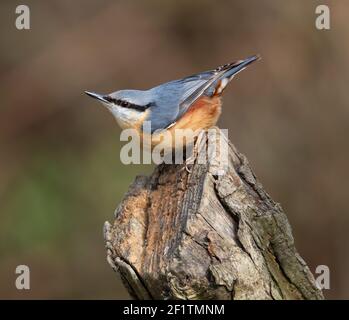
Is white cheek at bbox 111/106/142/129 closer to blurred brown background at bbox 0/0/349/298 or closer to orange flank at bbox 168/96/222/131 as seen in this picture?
orange flank at bbox 168/96/222/131

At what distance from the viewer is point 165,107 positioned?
4.16 meters

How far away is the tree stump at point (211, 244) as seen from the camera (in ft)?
8.91

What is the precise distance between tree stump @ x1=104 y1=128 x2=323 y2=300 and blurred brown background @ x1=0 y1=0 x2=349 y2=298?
345cm

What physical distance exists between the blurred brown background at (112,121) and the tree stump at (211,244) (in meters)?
3.45

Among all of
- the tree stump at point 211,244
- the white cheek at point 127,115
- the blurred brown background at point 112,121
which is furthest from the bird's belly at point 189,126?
the blurred brown background at point 112,121

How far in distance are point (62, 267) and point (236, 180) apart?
13.9 feet

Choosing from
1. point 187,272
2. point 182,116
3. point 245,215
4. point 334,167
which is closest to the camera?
point 187,272

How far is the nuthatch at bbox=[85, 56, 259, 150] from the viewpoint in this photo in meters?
4.09

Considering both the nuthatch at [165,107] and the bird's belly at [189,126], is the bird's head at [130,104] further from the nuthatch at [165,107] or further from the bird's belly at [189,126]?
the bird's belly at [189,126]

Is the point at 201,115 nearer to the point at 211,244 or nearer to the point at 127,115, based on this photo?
the point at 127,115

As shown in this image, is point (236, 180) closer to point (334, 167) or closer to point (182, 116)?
point (182, 116)

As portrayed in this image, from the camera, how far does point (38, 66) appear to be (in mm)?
7273
